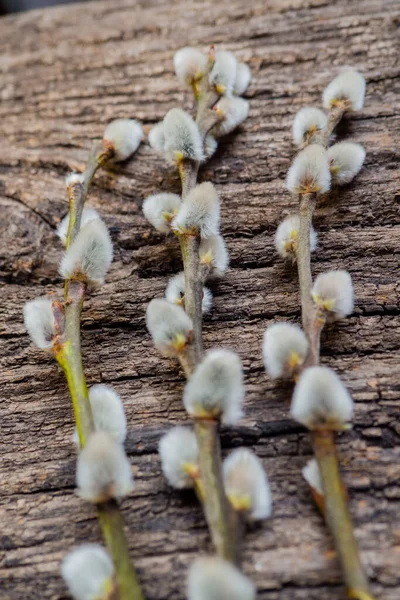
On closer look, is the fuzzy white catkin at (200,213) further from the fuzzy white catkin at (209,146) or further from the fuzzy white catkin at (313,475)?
the fuzzy white catkin at (313,475)

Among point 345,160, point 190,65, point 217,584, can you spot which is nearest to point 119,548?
point 217,584

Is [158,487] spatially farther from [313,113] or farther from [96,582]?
[313,113]

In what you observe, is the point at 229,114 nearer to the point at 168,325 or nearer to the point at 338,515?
the point at 168,325

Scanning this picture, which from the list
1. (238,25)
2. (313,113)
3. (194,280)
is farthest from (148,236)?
(238,25)

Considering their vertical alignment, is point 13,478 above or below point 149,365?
below

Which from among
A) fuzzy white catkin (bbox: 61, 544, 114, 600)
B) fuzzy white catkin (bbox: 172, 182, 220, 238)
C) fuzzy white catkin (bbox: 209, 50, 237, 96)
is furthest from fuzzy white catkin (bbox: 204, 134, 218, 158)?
fuzzy white catkin (bbox: 61, 544, 114, 600)
